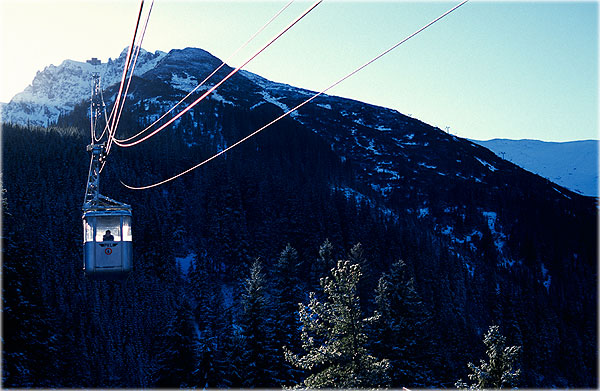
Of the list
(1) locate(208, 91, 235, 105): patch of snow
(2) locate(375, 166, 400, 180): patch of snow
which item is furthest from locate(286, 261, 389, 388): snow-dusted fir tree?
(1) locate(208, 91, 235, 105): patch of snow

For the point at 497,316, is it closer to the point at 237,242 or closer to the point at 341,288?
the point at 237,242

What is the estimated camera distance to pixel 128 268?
1884 cm

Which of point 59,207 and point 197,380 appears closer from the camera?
point 197,380

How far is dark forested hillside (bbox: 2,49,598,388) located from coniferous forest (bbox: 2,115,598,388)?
234mm

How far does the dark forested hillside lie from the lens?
3919 cm

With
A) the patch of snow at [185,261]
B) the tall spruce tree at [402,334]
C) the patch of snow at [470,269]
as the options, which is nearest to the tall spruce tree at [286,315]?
the tall spruce tree at [402,334]

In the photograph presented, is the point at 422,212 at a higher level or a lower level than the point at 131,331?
higher

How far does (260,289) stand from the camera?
41469 mm

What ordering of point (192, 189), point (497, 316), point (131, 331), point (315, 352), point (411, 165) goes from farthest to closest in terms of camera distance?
point (411, 165), point (192, 189), point (497, 316), point (131, 331), point (315, 352)

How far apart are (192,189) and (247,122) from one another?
185 ft

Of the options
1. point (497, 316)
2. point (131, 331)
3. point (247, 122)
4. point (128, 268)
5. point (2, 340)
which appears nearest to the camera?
point (128, 268)

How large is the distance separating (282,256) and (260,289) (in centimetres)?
1250

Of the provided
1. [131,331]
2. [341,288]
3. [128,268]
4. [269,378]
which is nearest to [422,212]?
[131,331]

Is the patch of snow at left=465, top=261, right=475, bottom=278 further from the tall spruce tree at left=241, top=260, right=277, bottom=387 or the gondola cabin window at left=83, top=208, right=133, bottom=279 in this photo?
the gondola cabin window at left=83, top=208, right=133, bottom=279
